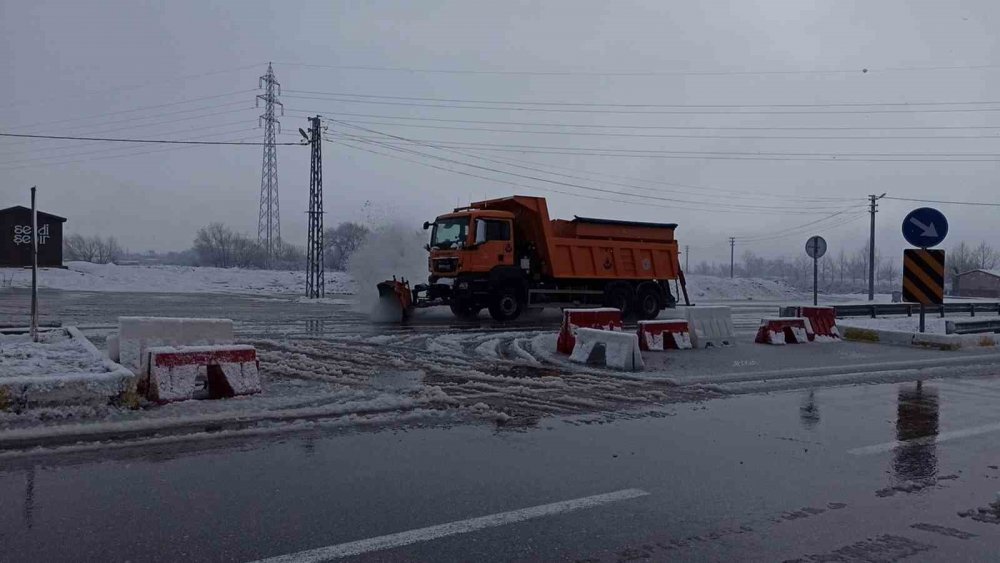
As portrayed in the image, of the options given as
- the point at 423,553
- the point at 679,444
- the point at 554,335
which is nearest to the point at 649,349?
the point at 554,335

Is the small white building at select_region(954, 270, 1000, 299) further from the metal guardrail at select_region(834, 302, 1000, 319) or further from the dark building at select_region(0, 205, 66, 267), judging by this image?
the dark building at select_region(0, 205, 66, 267)

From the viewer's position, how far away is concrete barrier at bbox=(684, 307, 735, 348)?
593 inches

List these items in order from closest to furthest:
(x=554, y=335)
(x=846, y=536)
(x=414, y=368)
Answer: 1. (x=846, y=536)
2. (x=414, y=368)
3. (x=554, y=335)

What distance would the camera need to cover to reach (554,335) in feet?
55.5

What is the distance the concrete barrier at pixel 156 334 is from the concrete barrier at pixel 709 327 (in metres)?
8.61

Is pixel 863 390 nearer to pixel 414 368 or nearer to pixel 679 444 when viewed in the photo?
pixel 679 444

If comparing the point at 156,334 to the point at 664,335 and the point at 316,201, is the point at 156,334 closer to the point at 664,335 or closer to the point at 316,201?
the point at 664,335

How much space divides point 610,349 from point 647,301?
1328 cm

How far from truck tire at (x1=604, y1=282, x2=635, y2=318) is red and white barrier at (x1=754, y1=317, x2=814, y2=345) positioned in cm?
757

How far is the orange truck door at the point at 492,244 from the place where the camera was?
2114 cm

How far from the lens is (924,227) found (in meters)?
15.5

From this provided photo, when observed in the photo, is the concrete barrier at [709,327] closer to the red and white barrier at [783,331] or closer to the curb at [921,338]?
the red and white barrier at [783,331]

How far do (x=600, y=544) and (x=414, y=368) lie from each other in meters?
7.14

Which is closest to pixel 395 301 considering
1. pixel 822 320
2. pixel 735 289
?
pixel 822 320
